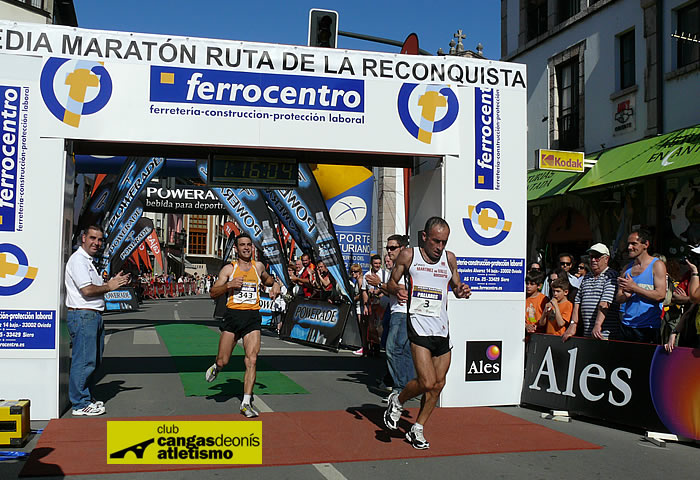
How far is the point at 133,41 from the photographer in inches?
312

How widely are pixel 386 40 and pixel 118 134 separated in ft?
24.8

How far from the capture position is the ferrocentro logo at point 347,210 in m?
19.1

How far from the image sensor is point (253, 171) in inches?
358

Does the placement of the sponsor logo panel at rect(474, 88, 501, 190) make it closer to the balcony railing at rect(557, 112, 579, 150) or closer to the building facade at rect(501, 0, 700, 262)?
the building facade at rect(501, 0, 700, 262)

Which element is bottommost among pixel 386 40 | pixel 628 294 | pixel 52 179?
pixel 628 294

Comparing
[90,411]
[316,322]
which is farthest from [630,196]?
[90,411]

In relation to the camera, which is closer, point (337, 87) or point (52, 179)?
point (52, 179)

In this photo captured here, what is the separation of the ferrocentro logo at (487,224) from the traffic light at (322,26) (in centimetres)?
467

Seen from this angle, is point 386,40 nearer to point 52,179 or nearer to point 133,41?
point 133,41

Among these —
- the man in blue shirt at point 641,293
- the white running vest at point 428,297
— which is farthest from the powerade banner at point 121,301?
the man in blue shirt at point 641,293

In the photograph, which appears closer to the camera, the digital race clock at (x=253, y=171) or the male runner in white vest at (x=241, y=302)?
the male runner in white vest at (x=241, y=302)

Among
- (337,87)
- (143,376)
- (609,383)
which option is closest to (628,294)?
(609,383)

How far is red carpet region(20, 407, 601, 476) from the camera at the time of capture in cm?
577

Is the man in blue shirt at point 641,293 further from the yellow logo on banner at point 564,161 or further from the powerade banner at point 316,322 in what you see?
the yellow logo on banner at point 564,161
